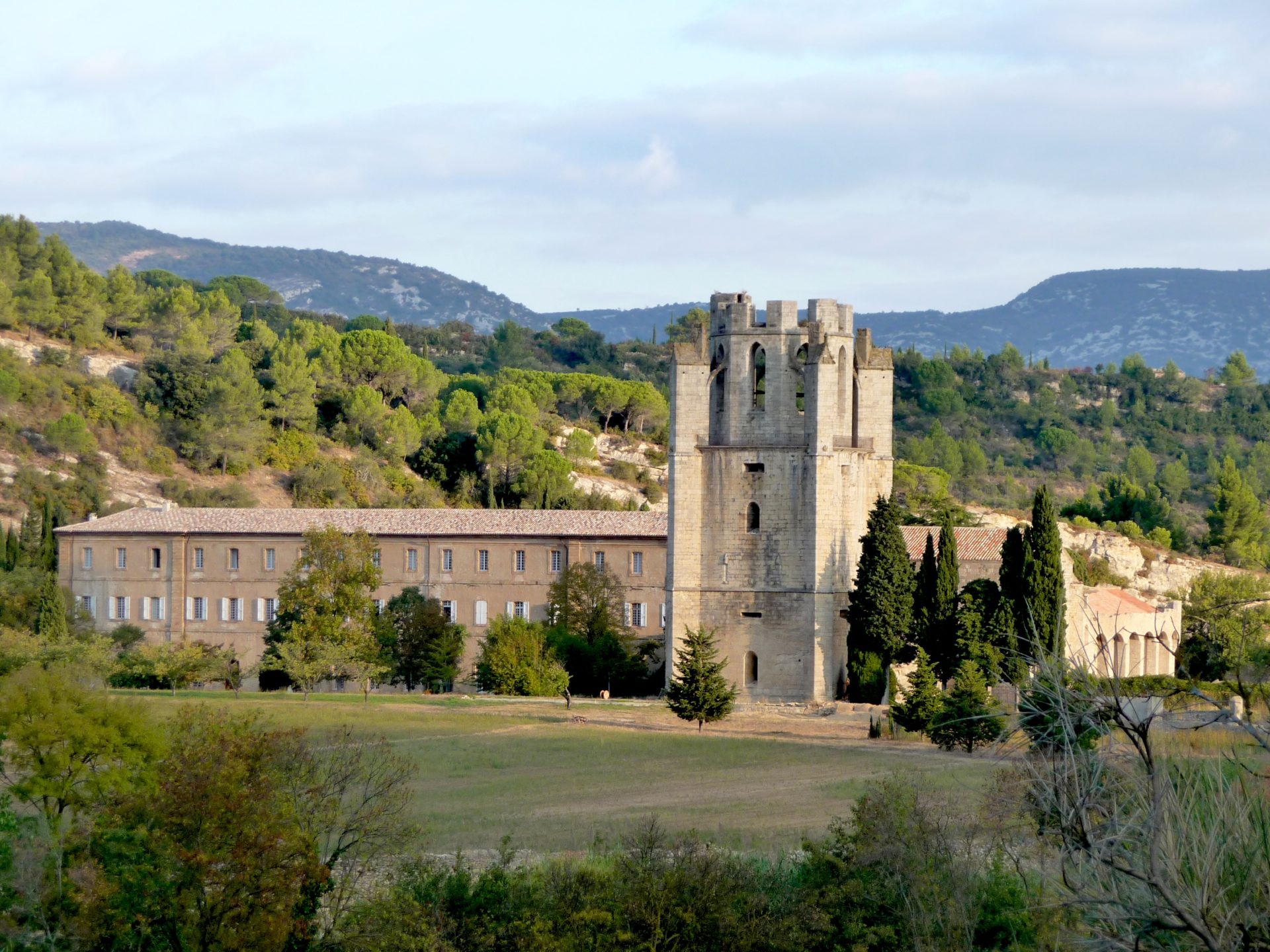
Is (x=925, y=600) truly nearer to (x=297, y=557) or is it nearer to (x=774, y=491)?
(x=774, y=491)

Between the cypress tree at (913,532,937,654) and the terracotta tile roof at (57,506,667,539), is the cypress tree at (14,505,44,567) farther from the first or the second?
the cypress tree at (913,532,937,654)

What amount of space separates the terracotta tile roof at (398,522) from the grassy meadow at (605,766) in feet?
40.8

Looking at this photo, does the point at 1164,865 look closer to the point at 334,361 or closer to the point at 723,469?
the point at 723,469

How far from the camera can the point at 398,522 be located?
58125 millimetres

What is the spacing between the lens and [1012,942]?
58.8ft

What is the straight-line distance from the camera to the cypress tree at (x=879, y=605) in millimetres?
43062

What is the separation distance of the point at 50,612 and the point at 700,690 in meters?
21.4

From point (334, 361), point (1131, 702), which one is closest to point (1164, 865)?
point (1131, 702)

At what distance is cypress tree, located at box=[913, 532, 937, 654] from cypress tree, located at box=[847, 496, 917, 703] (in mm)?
228

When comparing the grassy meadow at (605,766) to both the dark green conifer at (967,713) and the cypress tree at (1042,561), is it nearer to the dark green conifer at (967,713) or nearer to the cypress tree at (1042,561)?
the dark green conifer at (967,713)

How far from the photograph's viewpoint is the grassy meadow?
Answer: 83.7ft

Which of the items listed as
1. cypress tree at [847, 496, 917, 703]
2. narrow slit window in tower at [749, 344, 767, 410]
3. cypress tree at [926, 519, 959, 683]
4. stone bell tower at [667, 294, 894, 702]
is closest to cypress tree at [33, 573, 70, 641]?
stone bell tower at [667, 294, 894, 702]

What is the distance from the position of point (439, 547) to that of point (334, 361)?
33.1 metres

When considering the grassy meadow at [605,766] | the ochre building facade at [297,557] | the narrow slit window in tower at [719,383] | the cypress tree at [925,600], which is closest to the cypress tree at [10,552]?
the ochre building facade at [297,557]
